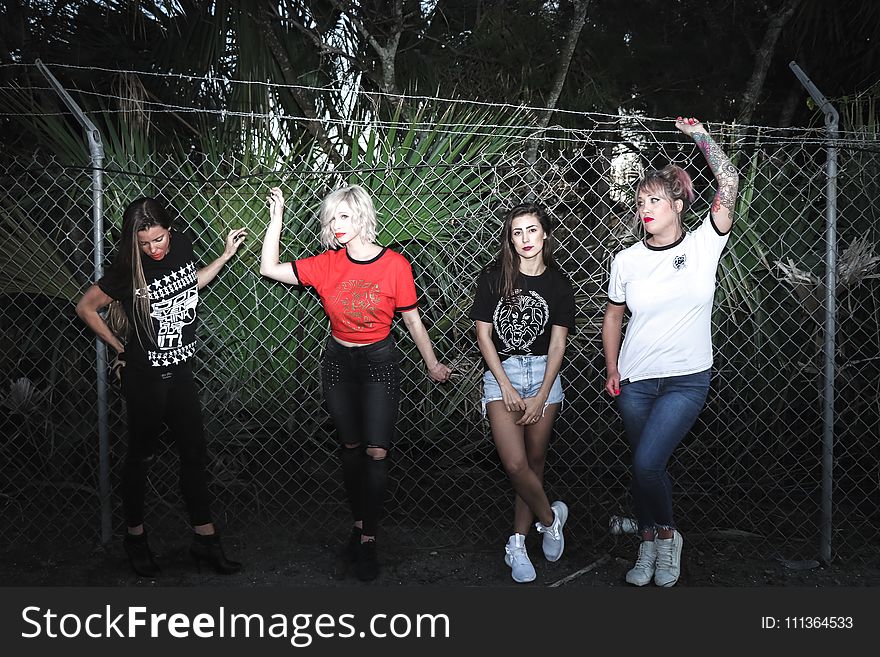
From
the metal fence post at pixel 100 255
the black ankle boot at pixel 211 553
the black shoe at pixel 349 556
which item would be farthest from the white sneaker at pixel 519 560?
the metal fence post at pixel 100 255

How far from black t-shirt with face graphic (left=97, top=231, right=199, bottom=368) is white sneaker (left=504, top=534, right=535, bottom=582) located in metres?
1.57

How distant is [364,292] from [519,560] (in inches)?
51.3

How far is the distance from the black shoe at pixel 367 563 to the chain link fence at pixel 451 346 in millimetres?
480

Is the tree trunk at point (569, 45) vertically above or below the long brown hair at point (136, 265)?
above

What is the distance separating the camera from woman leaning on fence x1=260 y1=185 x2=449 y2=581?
2.83 metres

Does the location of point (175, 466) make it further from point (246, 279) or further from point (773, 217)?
point (773, 217)

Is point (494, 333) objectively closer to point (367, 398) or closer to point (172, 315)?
point (367, 398)

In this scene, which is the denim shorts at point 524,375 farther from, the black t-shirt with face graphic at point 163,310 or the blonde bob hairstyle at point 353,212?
the black t-shirt with face graphic at point 163,310

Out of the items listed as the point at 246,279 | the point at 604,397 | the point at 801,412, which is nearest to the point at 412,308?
the point at 246,279

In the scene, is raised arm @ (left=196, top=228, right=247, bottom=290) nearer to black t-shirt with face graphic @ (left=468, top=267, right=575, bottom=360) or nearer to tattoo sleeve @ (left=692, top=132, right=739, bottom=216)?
black t-shirt with face graphic @ (left=468, top=267, right=575, bottom=360)

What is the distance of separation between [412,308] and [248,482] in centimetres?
141

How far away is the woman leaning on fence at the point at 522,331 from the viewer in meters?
2.87

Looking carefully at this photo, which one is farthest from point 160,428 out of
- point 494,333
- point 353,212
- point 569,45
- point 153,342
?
point 569,45

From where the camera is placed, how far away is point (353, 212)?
2.81 metres
